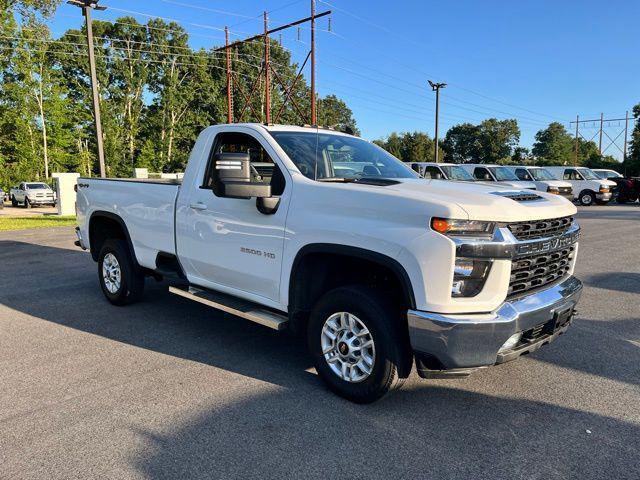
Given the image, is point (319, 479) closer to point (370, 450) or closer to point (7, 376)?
point (370, 450)

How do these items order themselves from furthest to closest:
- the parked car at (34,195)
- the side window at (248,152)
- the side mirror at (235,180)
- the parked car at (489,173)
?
the parked car at (34,195) < the parked car at (489,173) < the side window at (248,152) < the side mirror at (235,180)

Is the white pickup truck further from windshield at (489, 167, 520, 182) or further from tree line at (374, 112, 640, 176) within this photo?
tree line at (374, 112, 640, 176)

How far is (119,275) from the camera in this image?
19.7 feet

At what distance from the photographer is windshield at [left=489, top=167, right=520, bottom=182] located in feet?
74.4

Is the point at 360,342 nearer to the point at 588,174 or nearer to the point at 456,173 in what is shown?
the point at 456,173

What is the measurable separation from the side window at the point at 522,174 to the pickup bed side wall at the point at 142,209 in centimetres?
2253

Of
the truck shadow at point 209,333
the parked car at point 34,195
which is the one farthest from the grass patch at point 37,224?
the parked car at point 34,195

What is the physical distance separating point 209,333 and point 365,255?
8.34ft

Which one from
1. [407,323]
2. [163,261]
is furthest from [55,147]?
[407,323]

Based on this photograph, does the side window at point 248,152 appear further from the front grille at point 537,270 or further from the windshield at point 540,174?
the windshield at point 540,174

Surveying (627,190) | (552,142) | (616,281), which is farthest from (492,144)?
(616,281)

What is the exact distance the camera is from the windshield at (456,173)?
1969cm

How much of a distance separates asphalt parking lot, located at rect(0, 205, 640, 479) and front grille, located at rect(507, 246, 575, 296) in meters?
0.91

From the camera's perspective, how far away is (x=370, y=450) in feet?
9.80
